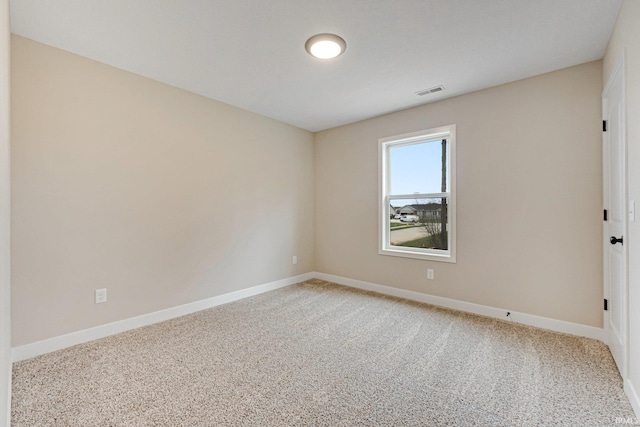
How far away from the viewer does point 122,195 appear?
105 inches

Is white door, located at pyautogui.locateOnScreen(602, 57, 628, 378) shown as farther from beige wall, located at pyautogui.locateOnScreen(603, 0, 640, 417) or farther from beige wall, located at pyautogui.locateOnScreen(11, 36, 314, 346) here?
beige wall, located at pyautogui.locateOnScreen(11, 36, 314, 346)

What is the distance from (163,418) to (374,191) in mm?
3311

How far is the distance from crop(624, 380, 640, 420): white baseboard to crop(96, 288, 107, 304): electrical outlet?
385 centimetres

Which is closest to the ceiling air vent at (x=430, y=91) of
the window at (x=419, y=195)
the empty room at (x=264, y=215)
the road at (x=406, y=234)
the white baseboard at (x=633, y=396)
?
the empty room at (x=264, y=215)

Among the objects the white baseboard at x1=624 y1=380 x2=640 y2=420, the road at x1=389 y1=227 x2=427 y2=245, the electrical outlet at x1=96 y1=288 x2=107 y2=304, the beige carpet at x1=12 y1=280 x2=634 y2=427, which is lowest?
the beige carpet at x1=12 y1=280 x2=634 y2=427

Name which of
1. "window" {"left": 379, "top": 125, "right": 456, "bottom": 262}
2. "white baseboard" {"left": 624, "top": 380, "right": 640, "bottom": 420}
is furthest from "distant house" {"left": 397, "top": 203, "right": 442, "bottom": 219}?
"white baseboard" {"left": 624, "top": 380, "right": 640, "bottom": 420}

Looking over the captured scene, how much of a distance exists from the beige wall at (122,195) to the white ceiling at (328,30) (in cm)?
32

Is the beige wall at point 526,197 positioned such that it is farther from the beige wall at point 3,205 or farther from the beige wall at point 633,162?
the beige wall at point 3,205

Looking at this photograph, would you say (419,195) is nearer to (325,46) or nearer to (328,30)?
(325,46)

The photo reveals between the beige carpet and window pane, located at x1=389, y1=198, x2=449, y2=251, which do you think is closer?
the beige carpet

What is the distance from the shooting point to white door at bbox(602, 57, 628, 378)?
6.05ft

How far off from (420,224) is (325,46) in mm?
2468

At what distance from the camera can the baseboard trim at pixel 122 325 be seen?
7.22 ft

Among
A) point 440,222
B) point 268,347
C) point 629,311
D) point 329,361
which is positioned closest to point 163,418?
point 268,347
